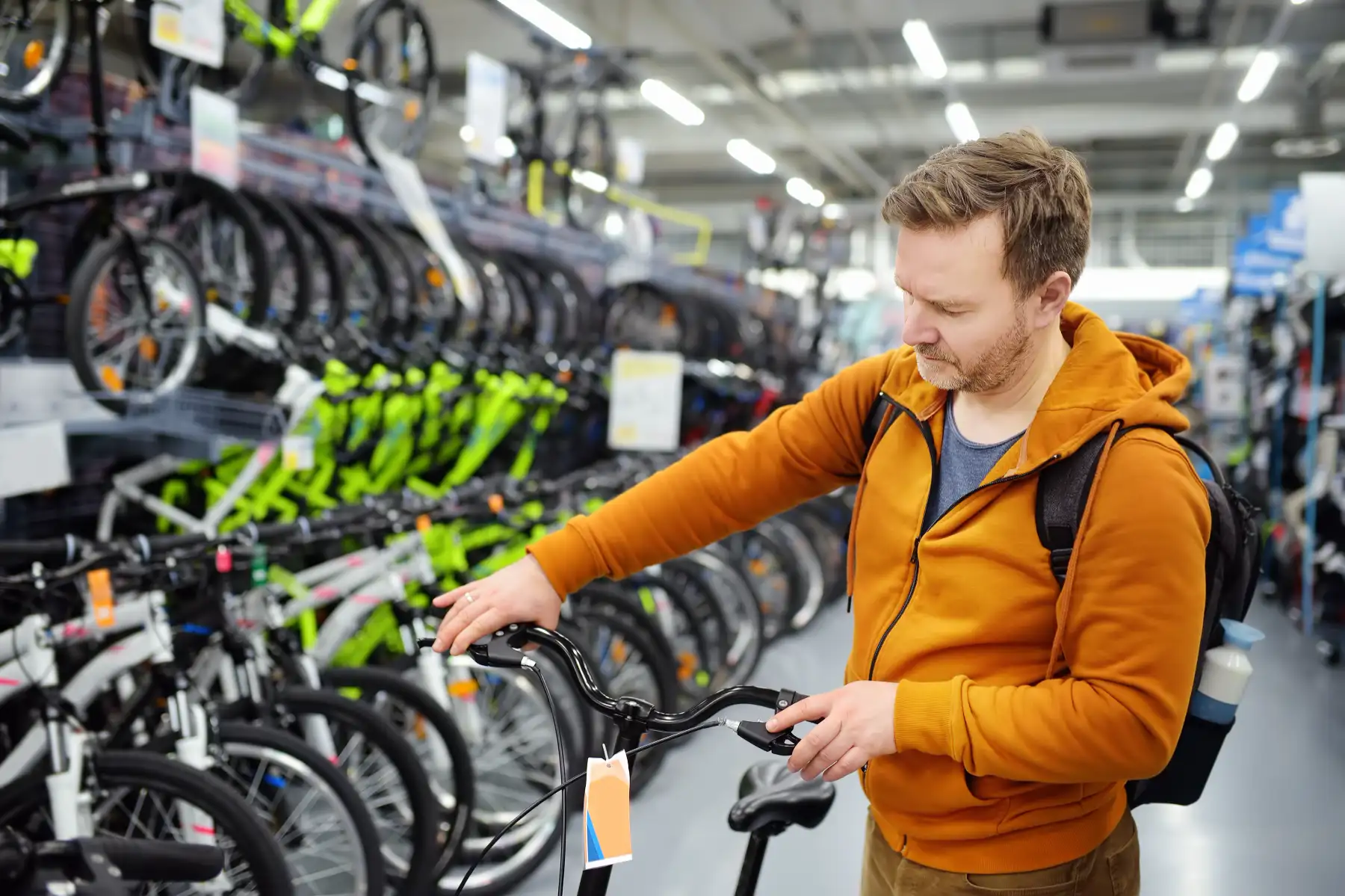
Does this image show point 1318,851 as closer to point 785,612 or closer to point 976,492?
point 785,612

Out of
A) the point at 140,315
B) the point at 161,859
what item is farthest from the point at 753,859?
the point at 140,315

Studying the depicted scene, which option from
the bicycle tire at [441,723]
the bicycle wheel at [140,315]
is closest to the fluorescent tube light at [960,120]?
the bicycle wheel at [140,315]

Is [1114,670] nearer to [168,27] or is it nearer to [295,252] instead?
[168,27]

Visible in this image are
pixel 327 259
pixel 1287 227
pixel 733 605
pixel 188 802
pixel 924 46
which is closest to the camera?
pixel 188 802

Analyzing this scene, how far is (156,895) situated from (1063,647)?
1.95 meters

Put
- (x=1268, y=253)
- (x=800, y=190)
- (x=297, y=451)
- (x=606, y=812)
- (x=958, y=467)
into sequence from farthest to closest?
1. (x=800, y=190)
2. (x=1268, y=253)
3. (x=297, y=451)
4. (x=958, y=467)
5. (x=606, y=812)

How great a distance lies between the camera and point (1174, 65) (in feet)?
37.7

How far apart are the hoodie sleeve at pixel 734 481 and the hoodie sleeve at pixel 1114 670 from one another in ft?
1.37

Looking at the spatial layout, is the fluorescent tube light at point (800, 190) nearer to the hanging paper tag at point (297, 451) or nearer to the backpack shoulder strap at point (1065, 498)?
the hanging paper tag at point (297, 451)

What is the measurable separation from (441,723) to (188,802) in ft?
2.29

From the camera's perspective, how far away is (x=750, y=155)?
12.5 m

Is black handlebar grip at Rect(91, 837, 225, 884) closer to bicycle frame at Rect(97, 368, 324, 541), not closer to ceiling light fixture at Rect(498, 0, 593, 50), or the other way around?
bicycle frame at Rect(97, 368, 324, 541)

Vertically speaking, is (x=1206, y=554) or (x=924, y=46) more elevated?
(x=924, y=46)

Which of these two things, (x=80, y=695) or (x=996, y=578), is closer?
(x=996, y=578)
